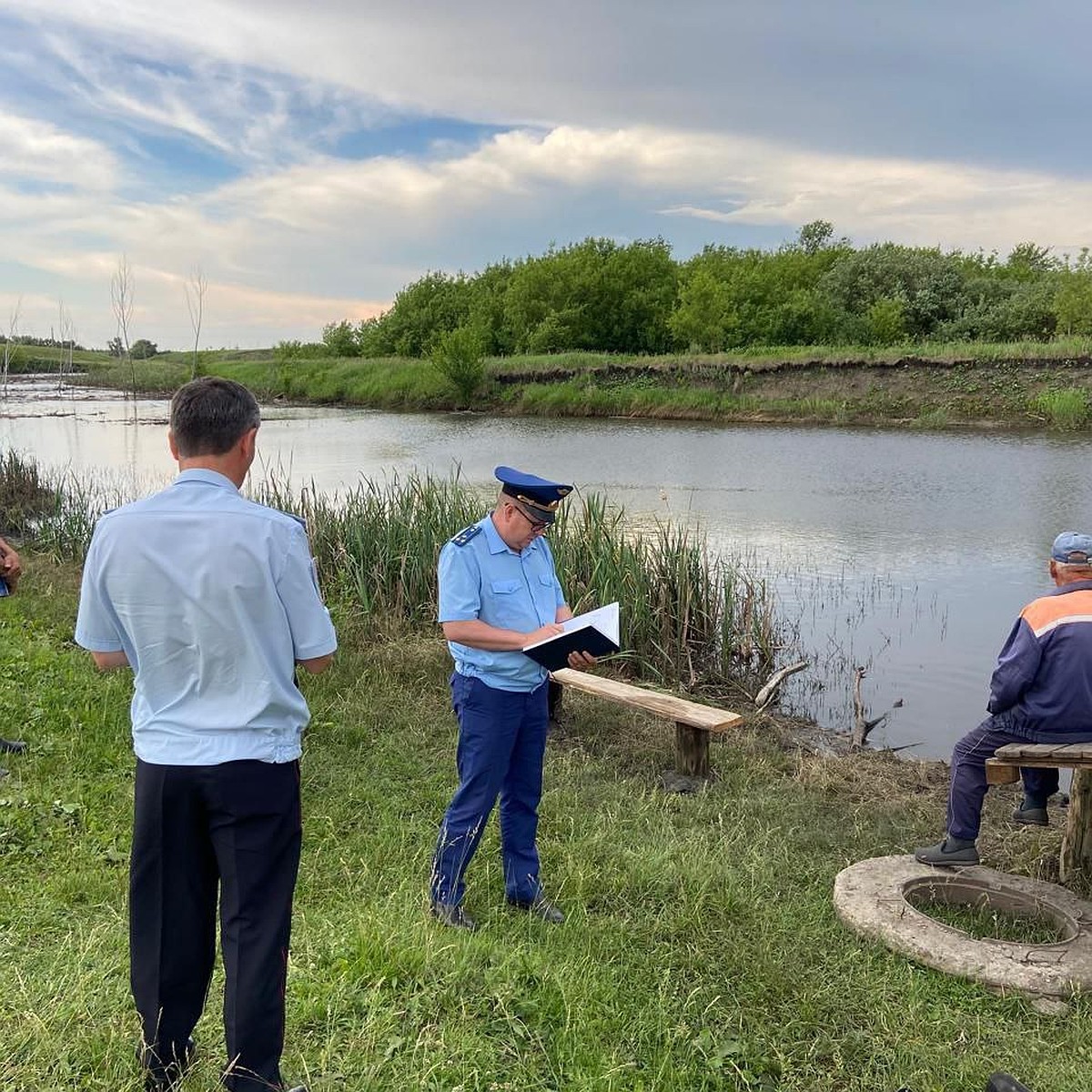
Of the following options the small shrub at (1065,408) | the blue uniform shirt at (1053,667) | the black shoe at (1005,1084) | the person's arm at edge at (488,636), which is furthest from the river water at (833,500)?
the person's arm at edge at (488,636)

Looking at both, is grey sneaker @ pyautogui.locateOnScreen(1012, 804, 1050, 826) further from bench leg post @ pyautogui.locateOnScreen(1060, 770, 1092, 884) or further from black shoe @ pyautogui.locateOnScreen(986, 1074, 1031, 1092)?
black shoe @ pyautogui.locateOnScreen(986, 1074, 1031, 1092)

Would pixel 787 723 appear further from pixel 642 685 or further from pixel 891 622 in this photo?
pixel 891 622

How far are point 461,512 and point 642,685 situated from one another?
249cm

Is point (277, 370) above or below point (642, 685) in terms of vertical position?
above

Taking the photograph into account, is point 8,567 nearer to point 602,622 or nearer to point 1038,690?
point 602,622

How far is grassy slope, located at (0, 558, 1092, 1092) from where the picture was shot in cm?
263

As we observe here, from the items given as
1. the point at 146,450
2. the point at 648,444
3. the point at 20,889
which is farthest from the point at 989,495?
the point at 146,450

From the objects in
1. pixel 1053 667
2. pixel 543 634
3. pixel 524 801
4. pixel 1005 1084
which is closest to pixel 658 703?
pixel 524 801

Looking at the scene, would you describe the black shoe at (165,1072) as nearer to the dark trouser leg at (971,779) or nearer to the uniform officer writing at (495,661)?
the uniform officer writing at (495,661)

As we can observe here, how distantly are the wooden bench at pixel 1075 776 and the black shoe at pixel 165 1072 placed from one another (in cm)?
321

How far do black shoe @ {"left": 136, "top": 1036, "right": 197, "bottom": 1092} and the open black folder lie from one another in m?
1.58

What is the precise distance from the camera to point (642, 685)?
281 inches

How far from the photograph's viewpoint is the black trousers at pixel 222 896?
84.6 inches

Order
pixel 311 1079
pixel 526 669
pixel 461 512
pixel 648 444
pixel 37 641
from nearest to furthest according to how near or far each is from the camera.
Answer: pixel 311 1079
pixel 526 669
pixel 37 641
pixel 461 512
pixel 648 444
